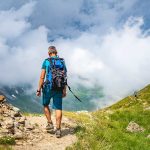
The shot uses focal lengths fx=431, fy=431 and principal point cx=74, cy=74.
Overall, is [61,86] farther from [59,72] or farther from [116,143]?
[116,143]

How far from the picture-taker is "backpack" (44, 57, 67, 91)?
17969mm

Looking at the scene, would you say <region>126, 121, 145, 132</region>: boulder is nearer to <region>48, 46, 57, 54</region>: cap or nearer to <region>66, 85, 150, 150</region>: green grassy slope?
<region>66, 85, 150, 150</region>: green grassy slope

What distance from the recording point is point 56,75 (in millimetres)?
17984

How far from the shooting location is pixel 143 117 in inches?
1076

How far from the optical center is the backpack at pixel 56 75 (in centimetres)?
1797

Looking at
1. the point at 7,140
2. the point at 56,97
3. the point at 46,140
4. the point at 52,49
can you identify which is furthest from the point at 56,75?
the point at 7,140

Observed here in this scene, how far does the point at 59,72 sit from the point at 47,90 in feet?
3.27

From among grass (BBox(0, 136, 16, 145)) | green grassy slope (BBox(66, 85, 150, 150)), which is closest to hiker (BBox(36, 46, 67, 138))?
green grassy slope (BBox(66, 85, 150, 150))

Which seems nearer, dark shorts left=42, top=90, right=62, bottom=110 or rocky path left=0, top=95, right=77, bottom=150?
rocky path left=0, top=95, right=77, bottom=150

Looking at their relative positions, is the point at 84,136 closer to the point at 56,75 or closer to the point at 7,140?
the point at 56,75

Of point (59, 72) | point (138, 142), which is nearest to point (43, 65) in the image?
point (59, 72)

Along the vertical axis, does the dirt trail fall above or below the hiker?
below

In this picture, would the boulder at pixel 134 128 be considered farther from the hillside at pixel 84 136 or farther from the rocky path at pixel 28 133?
the rocky path at pixel 28 133

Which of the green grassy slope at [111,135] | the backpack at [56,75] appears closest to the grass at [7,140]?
the green grassy slope at [111,135]
